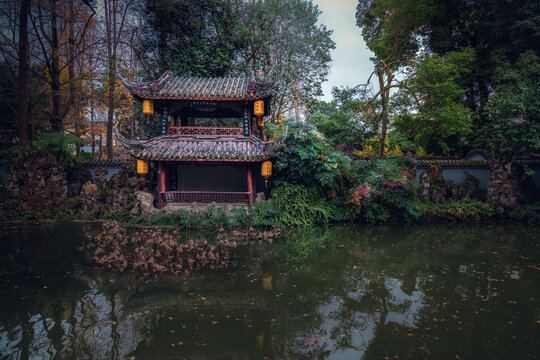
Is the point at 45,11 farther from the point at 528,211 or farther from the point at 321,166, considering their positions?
the point at 528,211

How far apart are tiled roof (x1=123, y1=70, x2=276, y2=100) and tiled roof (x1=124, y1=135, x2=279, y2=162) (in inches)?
64.5

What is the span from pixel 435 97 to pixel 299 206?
8567 millimetres

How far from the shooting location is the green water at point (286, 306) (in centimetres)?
387

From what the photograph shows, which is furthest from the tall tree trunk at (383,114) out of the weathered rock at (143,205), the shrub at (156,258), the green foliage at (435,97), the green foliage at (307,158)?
the weathered rock at (143,205)

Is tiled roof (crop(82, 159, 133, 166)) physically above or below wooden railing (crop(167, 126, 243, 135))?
below

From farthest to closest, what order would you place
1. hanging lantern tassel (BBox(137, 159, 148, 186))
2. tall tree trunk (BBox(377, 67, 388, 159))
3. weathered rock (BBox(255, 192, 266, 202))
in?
tall tree trunk (BBox(377, 67, 388, 159))
weathered rock (BBox(255, 192, 266, 202))
hanging lantern tassel (BBox(137, 159, 148, 186))

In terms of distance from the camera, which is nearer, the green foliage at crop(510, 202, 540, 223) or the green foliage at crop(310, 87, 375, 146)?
the green foliage at crop(510, 202, 540, 223)

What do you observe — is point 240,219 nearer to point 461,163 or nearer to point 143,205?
point 143,205

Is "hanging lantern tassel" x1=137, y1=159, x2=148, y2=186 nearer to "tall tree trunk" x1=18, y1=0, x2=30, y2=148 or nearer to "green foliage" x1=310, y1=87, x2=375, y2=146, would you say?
"tall tree trunk" x1=18, y1=0, x2=30, y2=148

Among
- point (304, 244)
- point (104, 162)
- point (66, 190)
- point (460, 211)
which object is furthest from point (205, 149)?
point (460, 211)

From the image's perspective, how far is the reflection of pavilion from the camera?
1147cm

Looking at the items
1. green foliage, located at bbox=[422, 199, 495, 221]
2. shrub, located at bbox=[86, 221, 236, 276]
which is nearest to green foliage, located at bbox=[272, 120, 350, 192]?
green foliage, located at bbox=[422, 199, 495, 221]

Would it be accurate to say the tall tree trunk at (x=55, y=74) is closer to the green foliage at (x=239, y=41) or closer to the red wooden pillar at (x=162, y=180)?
the green foliage at (x=239, y=41)

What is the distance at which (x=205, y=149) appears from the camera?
11883 millimetres
